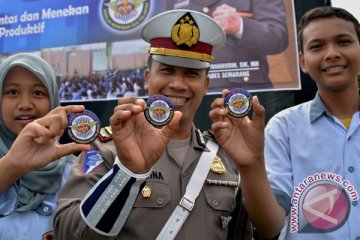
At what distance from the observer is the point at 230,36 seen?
4906mm

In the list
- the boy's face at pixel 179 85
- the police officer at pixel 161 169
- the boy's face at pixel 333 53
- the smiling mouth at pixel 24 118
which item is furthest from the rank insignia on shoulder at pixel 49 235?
the boy's face at pixel 333 53

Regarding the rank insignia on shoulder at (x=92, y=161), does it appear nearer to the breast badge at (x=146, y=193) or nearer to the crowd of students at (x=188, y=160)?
the crowd of students at (x=188, y=160)

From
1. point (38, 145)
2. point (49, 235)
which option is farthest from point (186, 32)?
point (49, 235)

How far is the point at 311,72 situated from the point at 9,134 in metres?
1.70

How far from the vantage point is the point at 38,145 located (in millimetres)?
1816

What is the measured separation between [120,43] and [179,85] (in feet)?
11.0

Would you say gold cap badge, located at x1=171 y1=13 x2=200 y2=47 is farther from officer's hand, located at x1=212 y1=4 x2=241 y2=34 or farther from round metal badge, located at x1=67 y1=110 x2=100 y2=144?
officer's hand, located at x1=212 y1=4 x2=241 y2=34

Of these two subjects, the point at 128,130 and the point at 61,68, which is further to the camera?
the point at 61,68

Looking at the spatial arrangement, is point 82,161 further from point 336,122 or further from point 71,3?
point 71,3

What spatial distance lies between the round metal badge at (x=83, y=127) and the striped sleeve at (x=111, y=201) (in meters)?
0.26

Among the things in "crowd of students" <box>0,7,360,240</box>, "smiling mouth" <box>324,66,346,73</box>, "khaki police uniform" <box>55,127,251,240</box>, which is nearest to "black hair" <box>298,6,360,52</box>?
"crowd of students" <box>0,7,360,240</box>

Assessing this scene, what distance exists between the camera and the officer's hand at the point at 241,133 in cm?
204

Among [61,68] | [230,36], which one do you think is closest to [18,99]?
[230,36]

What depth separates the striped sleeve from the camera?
1736 millimetres
